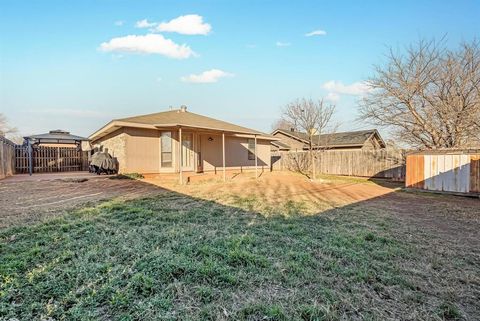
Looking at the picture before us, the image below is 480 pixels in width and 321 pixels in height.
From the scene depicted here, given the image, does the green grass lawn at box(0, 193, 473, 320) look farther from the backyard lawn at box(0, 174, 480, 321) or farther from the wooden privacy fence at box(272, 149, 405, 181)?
the wooden privacy fence at box(272, 149, 405, 181)

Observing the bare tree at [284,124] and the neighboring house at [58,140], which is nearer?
the neighboring house at [58,140]

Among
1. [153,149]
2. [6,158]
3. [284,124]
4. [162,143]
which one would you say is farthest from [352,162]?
[284,124]

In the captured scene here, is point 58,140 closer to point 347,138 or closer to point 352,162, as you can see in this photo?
point 352,162

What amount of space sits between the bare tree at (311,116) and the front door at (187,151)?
23.8ft

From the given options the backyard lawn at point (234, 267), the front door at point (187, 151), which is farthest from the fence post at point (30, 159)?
the backyard lawn at point (234, 267)

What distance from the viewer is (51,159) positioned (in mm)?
16031

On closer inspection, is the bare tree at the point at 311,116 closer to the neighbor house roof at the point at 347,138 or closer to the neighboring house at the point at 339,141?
the neighboring house at the point at 339,141

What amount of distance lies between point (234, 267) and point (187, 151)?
1027 centimetres

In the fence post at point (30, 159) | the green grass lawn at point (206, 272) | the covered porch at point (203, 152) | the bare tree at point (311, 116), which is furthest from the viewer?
the bare tree at point (311, 116)

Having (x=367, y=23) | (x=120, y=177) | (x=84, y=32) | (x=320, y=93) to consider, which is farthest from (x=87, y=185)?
(x=320, y=93)

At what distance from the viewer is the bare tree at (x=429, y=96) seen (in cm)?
1296

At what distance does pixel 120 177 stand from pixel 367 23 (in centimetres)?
1230

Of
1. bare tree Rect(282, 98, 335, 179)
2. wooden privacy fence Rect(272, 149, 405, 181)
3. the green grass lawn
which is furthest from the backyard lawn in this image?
bare tree Rect(282, 98, 335, 179)

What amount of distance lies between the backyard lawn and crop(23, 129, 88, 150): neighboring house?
1321cm
